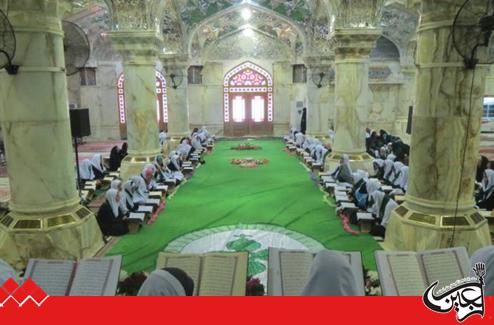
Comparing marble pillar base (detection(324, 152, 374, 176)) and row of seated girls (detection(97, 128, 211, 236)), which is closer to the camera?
row of seated girls (detection(97, 128, 211, 236))

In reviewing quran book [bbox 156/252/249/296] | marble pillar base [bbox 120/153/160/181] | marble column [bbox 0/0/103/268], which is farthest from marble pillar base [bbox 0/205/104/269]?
marble pillar base [bbox 120/153/160/181]

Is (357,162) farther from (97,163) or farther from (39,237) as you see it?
(39,237)

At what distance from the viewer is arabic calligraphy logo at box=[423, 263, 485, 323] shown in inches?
91.7

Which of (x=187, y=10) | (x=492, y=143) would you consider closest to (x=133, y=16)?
(x=187, y=10)

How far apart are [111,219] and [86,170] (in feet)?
12.3

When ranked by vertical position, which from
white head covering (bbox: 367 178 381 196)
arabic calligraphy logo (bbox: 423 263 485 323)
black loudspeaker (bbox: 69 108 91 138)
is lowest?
white head covering (bbox: 367 178 381 196)

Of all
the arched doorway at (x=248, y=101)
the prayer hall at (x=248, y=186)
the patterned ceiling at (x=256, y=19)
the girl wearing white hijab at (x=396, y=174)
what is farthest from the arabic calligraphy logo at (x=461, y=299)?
the arched doorway at (x=248, y=101)

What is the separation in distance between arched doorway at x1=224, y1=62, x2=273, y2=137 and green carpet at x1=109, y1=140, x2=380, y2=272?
8671 millimetres

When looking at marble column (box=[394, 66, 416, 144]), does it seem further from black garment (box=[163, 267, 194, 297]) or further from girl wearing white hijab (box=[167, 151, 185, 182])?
black garment (box=[163, 267, 194, 297])

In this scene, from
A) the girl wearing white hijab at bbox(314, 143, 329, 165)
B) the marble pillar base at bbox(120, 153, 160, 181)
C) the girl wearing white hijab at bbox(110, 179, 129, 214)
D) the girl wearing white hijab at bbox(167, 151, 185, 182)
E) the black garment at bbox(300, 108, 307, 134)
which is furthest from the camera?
the black garment at bbox(300, 108, 307, 134)

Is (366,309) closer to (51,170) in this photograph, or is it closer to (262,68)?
(51,170)

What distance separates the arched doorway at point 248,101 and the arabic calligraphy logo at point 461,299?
1824 centimetres

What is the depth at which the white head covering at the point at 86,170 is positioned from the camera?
9727mm

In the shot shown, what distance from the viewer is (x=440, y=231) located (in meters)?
4.96
